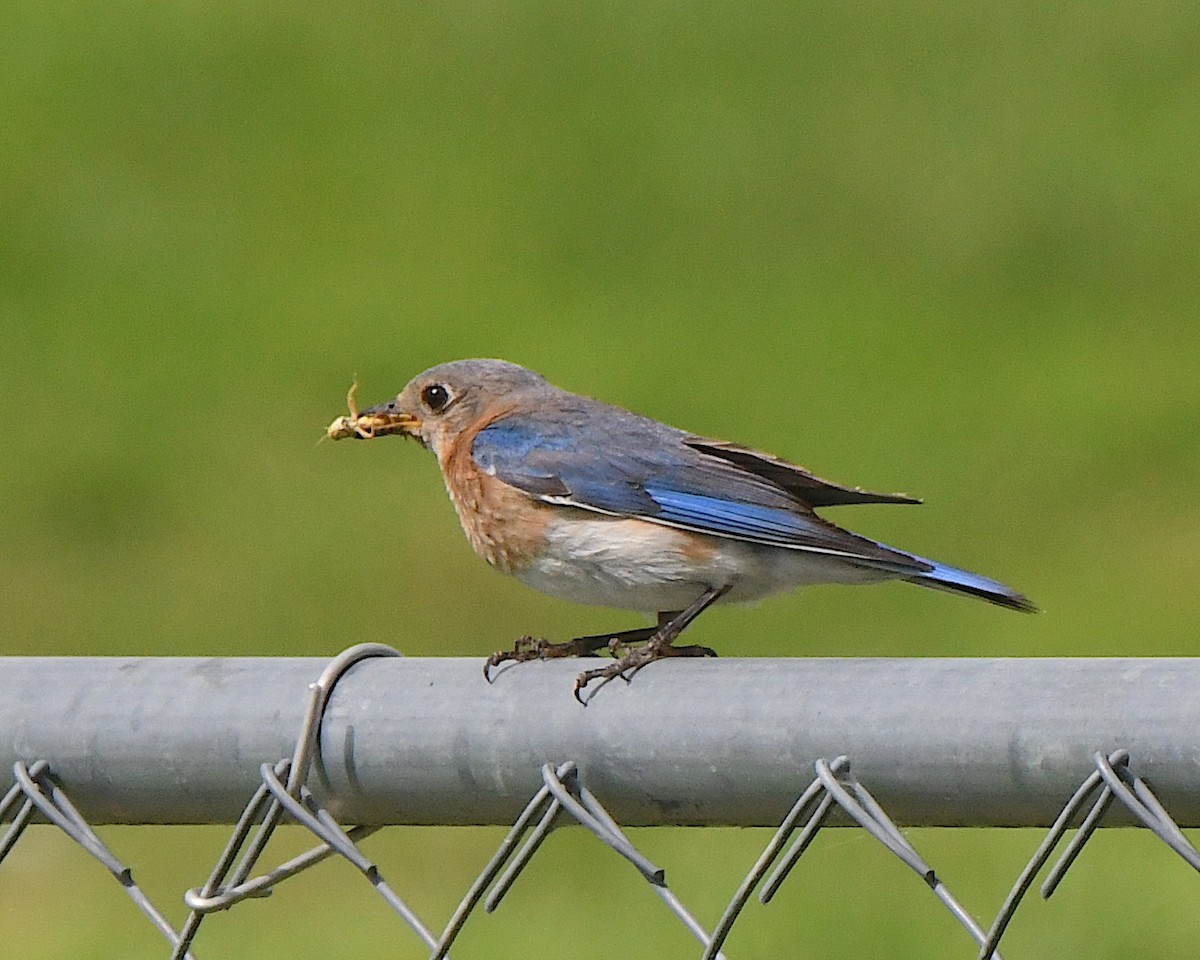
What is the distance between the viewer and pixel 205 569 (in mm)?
8844

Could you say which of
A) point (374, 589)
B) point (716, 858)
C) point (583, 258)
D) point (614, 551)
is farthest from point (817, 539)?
point (583, 258)

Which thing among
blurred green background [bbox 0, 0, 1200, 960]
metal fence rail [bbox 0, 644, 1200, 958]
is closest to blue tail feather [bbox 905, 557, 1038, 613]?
metal fence rail [bbox 0, 644, 1200, 958]

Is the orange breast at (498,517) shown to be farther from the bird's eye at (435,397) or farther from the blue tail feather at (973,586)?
the blue tail feather at (973,586)

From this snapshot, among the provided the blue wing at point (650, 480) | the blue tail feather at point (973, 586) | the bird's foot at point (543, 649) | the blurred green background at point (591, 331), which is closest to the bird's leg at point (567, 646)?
the bird's foot at point (543, 649)

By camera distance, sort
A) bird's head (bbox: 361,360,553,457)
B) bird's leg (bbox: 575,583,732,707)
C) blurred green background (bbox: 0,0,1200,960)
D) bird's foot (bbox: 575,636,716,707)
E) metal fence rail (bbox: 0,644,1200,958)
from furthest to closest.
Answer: blurred green background (bbox: 0,0,1200,960) → bird's head (bbox: 361,360,553,457) → bird's leg (bbox: 575,583,732,707) → bird's foot (bbox: 575,636,716,707) → metal fence rail (bbox: 0,644,1200,958)

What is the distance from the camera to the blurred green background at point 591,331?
6.20 meters

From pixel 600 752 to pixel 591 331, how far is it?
785cm

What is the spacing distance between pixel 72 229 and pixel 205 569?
3.36 metres

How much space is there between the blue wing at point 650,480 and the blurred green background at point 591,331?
1660 mm

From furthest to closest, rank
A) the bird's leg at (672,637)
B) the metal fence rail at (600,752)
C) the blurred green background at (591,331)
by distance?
the blurred green background at (591,331)
the bird's leg at (672,637)
the metal fence rail at (600,752)

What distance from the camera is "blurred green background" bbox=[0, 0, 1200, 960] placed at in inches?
244

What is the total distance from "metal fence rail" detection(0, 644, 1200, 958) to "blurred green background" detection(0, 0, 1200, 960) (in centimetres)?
303

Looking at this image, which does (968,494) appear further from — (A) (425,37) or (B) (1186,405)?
(A) (425,37)

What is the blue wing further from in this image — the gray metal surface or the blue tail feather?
the gray metal surface
